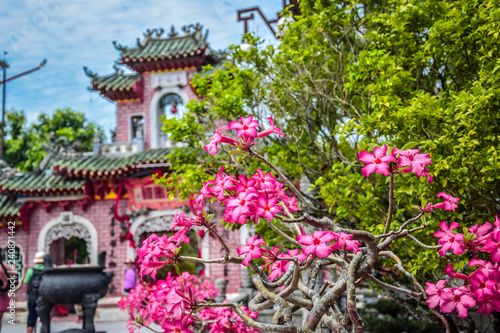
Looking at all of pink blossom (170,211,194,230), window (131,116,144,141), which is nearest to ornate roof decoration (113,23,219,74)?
window (131,116,144,141)

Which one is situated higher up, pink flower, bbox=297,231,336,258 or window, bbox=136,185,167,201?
window, bbox=136,185,167,201

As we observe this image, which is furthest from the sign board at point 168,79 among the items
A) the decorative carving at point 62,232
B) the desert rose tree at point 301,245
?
the desert rose tree at point 301,245

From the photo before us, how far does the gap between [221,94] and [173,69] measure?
326 inches

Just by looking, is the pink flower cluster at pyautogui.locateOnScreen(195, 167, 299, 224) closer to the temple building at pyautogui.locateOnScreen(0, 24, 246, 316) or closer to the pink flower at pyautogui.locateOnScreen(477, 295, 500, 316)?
the pink flower at pyautogui.locateOnScreen(477, 295, 500, 316)

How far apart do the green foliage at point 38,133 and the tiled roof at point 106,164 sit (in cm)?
864

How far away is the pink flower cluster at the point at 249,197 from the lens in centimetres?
193

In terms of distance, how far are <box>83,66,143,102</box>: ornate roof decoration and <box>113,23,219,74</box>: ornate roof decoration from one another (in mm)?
412

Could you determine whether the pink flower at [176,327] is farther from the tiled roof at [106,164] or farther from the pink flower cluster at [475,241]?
the tiled roof at [106,164]

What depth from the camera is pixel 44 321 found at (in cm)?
686

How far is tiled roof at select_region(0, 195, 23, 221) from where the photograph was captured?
12.7 m

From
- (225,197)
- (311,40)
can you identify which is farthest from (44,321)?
(225,197)

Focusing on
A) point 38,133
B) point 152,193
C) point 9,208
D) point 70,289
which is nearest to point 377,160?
point 70,289

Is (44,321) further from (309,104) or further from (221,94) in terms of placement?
(309,104)

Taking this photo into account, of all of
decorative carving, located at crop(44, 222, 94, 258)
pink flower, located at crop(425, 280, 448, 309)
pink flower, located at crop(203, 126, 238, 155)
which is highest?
decorative carving, located at crop(44, 222, 94, 258)
